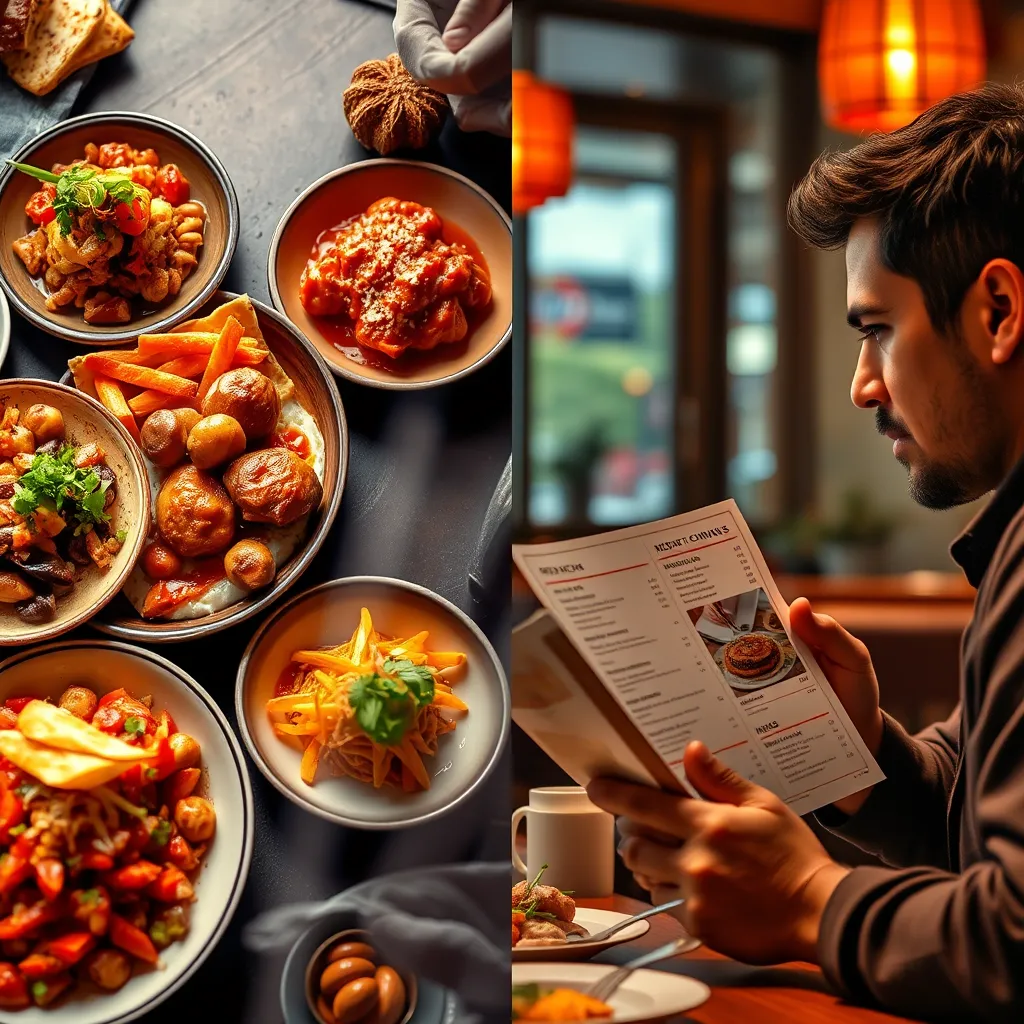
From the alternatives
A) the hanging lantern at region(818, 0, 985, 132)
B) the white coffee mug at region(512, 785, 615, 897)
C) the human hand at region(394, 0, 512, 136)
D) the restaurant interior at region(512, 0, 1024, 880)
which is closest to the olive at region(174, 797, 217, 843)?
the white coffee mug at region(512, 785, 615, 897)

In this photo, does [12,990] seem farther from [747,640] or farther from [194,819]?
[747,640]

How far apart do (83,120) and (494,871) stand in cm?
102

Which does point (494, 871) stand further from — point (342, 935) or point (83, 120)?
→ point (83, 120)

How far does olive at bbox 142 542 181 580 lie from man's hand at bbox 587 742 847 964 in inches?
23.5

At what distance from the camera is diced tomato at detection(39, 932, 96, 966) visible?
1.19 meters

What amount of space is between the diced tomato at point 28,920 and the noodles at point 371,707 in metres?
0.29

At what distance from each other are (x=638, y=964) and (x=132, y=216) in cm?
102

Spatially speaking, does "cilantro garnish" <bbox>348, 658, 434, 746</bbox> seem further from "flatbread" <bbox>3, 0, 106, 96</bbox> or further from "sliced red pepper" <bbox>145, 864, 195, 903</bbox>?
"flatbread" <bbox>3, 0, 106, 96</bbox>

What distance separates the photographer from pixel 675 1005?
114 cm

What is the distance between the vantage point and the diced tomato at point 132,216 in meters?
1.32

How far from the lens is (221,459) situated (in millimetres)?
1334

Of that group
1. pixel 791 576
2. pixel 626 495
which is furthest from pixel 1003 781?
pixel 626 495

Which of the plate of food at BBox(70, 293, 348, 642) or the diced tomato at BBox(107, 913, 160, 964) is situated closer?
the diced tomato at BBox(107, 913, 160, 964)

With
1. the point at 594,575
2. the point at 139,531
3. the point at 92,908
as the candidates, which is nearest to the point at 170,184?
the point at 139,531
